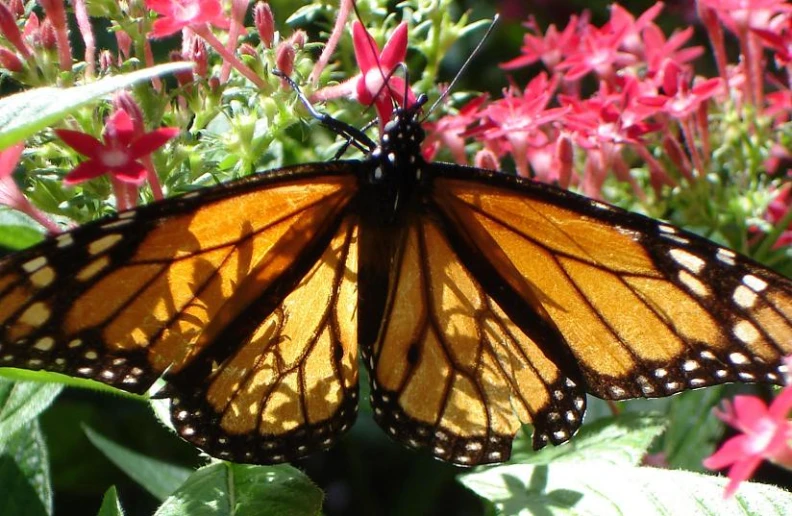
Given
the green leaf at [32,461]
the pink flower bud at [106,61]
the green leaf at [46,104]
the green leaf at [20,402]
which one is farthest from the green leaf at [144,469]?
the green leaf at [46,104]

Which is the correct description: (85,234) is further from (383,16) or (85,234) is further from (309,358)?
(383,16)

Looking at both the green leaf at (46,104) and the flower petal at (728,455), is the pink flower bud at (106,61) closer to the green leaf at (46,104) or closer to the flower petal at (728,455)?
the green leaf at (46,104)

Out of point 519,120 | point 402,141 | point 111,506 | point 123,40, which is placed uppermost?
point 123,40

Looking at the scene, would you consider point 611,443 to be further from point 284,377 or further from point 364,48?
point 364,48

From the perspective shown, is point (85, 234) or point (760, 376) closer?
point (85, 234)

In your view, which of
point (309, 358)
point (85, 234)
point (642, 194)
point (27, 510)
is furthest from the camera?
point (642, 194)

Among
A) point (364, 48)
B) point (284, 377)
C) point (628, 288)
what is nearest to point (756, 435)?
point (628, 288)

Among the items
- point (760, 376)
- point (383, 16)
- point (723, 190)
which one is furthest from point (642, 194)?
point (760, 376)

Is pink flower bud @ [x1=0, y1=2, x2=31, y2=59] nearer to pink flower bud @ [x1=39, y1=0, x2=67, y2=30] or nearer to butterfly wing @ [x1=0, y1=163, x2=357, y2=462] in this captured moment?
pink flower bud @ [x1=39, y1=0, x2=67, y2=30]
